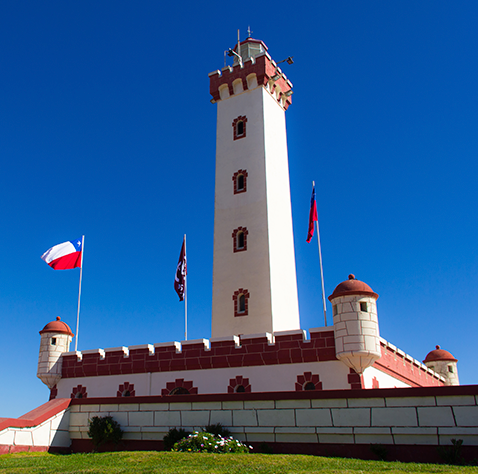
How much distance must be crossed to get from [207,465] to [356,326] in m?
9.25

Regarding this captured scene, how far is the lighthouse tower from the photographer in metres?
26.3

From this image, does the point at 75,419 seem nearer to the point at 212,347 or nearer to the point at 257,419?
the point at 212,347

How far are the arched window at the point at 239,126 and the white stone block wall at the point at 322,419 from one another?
1838 centimetres

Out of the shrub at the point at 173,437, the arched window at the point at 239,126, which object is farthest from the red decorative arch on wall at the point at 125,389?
the arched window at the point at 239,126

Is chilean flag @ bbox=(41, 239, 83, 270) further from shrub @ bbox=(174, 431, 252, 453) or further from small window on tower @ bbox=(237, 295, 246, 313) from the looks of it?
shrub @ bbox=(174, 431, 252, 453)

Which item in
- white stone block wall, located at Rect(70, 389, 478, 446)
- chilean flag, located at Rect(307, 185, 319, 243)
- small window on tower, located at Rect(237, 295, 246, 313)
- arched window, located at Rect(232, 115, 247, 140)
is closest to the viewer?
white stone block wall, located at Rect(70, 389, 478, 446)

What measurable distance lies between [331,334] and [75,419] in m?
10.8

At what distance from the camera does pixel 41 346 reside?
1027 inches

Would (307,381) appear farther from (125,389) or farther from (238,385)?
(125,389)

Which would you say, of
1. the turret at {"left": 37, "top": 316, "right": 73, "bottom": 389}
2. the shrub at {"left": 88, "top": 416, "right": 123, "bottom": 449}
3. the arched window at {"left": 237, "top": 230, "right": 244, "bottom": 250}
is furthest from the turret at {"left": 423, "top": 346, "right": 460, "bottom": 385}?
the shrub at {"left": 88, "top": 416, "right": 123, "bottom": 449}

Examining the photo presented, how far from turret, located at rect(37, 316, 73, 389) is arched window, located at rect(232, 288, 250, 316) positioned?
9.05 meters

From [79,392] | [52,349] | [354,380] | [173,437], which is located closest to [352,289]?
[354,380]

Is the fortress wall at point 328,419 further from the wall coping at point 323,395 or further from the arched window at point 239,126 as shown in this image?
the arched window at point 239,126

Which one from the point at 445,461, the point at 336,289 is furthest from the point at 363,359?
the point at 445,461
